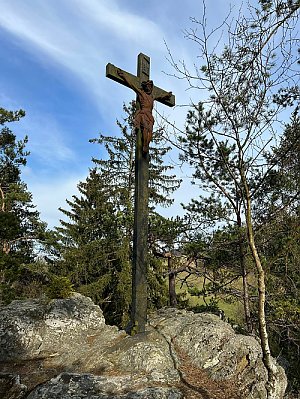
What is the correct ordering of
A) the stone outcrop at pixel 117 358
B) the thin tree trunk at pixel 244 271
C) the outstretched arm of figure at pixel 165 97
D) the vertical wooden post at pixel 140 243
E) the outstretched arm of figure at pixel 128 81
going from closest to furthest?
1. the stone outcrop at pixel 117 358
2. the vertical wooden post at pixel 140 243
3. the outstretched arm of figure at pixel 128 81
4. the outstretched arm of figure at pixel 165 97
5. the thin tree trunk at pixel 244 271

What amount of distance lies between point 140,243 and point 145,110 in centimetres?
216

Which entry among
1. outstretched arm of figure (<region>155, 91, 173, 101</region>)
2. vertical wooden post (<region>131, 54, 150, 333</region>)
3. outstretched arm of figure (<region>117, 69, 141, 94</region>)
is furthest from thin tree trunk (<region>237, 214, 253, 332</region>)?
outstretched arm of figure (<region>117, 69, 141, 94</region>)

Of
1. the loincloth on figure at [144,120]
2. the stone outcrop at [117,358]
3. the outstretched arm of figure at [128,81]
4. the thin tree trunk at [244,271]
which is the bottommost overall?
the stone outcrop at [117,358]

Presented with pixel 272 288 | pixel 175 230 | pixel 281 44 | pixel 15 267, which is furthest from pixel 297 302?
pixel 15 267

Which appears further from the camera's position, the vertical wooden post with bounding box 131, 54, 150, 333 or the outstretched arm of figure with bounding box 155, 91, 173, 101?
the outstretched arm of figure with bounding box 155, 91, 173, 101

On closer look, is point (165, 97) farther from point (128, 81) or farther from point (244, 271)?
point (244, 271)

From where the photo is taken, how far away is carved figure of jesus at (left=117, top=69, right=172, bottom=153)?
5492 millimetres

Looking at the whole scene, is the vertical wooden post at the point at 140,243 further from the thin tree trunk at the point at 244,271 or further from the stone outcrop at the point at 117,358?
the thin tree trunk at the point at 244,271

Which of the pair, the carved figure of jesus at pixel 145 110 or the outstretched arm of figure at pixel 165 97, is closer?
the carved figure of jesus at pixel 145 110

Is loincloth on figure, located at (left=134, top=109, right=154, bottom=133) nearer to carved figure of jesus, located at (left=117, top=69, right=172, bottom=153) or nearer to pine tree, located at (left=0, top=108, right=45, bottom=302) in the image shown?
carved figure of jesus, located at (left=117, top=69, right=172, bottom=153)

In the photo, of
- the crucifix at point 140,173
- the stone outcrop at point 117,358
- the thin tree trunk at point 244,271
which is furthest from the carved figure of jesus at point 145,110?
the thin tree trunk at point 244,271

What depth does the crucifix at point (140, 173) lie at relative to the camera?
511cm

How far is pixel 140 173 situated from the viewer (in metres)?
5.55

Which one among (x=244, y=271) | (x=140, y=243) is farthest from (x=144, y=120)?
(x=244, y=271)
